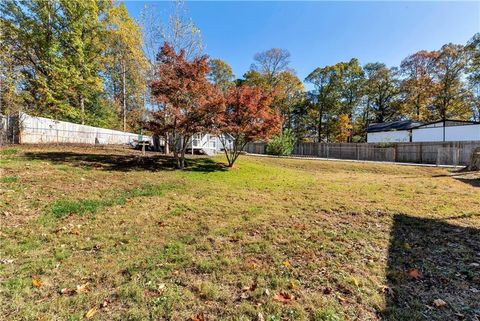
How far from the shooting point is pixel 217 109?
32.5 ft

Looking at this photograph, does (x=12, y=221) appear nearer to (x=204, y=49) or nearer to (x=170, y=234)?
(x=170, y=234)

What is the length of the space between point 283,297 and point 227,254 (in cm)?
108

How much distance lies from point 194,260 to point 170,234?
94cm

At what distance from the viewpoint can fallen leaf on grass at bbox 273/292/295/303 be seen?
247cm

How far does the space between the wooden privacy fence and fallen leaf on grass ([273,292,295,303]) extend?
1897cm

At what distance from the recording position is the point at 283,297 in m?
2.52

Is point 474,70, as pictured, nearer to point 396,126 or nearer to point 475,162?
point 396,126

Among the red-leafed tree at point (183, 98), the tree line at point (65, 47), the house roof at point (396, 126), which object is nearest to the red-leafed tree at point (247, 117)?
the red-leafed tree at point (183, 98)

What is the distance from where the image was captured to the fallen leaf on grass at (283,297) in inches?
97.2

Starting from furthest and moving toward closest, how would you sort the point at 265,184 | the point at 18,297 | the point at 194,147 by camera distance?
the point at 194,147
the point at 265,184
the point at 18,297

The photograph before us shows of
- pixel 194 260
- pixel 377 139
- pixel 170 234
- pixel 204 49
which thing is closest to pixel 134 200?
pixel 170 234

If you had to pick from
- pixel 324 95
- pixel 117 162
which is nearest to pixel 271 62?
pixel 324 95

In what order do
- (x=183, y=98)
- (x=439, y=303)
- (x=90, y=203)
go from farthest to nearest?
(x=183, y=98), (x=90, y=203), (x=439, y=303)

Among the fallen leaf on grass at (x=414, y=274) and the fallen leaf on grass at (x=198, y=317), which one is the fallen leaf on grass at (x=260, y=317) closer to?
the fallen leaf on grass at (x=198, y=317)
